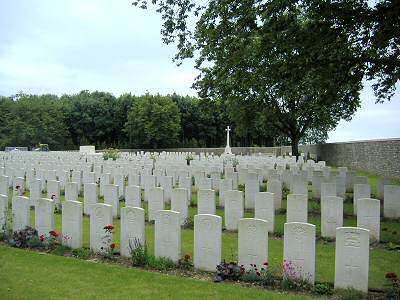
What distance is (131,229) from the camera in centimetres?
770

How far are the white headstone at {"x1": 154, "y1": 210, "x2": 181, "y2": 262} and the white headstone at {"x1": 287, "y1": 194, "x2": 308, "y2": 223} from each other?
334cm

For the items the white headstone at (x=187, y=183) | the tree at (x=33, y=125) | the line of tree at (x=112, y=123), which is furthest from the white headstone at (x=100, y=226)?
the tree at (x=33, y=125)

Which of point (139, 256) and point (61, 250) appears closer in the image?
point (139, 256)

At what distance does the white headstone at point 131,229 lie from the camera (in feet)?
25.0

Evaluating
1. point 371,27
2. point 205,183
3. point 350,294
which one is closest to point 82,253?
point 350,294

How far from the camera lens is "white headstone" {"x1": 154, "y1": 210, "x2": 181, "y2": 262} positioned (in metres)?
7.33

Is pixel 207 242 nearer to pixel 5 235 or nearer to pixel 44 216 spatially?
pixel 44 216

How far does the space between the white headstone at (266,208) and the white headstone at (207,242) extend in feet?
8.99

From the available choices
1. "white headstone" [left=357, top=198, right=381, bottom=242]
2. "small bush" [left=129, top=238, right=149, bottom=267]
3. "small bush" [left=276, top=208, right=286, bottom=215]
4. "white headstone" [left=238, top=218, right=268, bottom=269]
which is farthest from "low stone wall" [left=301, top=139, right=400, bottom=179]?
"small bush" [left=129, top=238, right=149, bottom=267]

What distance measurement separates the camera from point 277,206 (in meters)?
12.4

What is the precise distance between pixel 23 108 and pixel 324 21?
57566 mm

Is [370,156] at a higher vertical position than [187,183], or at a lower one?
higher

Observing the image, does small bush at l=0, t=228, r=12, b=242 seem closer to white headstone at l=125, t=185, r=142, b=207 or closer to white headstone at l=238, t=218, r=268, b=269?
white headstone at l=125, t=185, r=142, b=207

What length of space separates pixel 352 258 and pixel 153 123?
55983 mm
